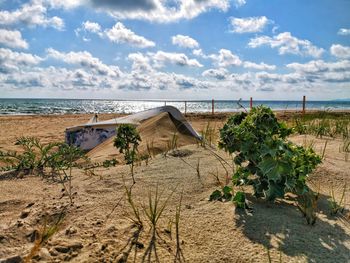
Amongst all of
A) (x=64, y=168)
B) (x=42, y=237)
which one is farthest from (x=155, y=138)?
(x=42, y=237)

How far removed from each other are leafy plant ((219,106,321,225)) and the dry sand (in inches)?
5.7

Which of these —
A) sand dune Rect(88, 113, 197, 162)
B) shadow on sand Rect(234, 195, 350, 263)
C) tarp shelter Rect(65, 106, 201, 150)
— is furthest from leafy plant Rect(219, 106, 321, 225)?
tarp shelter Rect(65, 106, 201, 150)

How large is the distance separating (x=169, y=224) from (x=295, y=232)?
2.07ft

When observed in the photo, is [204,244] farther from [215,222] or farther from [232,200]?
[232,200]

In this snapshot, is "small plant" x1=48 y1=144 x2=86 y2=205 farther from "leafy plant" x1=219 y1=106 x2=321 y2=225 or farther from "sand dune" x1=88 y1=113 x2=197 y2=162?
"leafy plant" x1=219 y1=106 x2=321 y2=225

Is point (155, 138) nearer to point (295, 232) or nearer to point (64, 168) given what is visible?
point (64, 168)

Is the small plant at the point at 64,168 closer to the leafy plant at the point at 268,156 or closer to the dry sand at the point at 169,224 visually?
the dry sand at the point at 169,224

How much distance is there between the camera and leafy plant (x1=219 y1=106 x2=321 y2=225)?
5.42 feet

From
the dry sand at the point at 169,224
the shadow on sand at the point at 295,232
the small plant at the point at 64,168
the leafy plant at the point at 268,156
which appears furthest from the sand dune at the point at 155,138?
the shadow on sand at the point at 295,232

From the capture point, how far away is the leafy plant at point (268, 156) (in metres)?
1.65

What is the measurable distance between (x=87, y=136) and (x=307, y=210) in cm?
471

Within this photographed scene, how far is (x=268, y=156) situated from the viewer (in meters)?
1.70

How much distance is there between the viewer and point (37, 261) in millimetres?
1332

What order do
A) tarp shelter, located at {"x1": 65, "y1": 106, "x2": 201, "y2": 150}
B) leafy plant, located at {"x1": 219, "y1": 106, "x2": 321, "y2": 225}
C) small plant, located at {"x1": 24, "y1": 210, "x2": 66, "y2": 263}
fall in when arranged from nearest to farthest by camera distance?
small plant, located at {"x1": 24, "y1": 210, "x2": 66, "y2": 263}
leafy plant, located at {"x1": 219, "y1": 106, "x2": 321, "y2": 225}
tarp shelter, located at {"x1": 65, "y1": 106, "x2": 201, "y2": 150}
